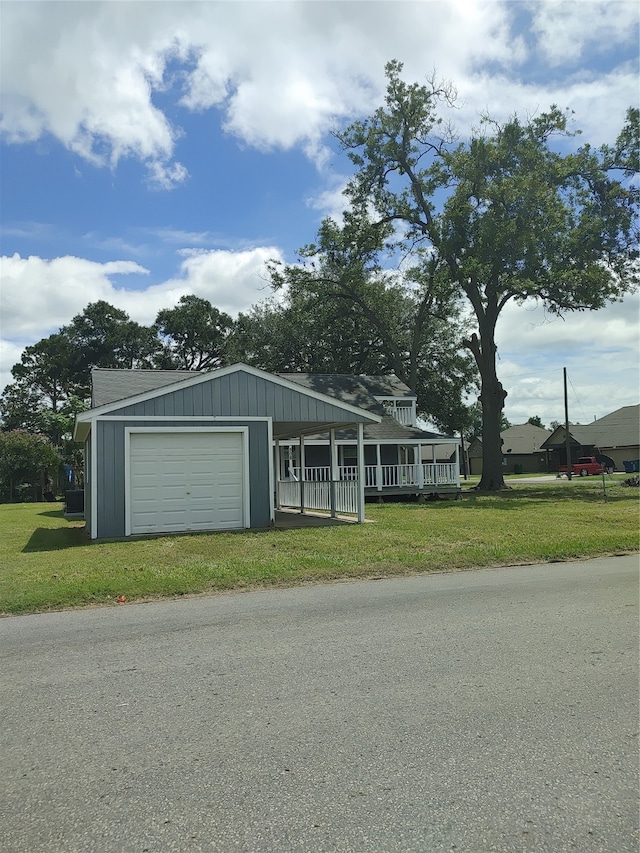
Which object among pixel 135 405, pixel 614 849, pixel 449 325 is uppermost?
pixel 449 325

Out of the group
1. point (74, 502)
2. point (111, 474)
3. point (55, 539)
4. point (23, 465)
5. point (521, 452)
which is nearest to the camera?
point (111, 474)

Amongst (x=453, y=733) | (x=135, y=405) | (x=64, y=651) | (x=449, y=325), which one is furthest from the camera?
(x=449, y=325)

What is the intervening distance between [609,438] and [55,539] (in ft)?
184

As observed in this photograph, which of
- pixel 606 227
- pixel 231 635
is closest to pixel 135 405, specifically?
pixel 231 635

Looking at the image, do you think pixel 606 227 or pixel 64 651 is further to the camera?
pixel 606 227

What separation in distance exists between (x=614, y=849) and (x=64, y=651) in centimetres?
449

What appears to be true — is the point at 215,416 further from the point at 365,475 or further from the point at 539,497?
the point at 539,497

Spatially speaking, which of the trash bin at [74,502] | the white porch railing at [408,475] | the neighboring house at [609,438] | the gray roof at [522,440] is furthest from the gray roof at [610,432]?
the trash bin at [74,502]

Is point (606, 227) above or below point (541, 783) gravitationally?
above

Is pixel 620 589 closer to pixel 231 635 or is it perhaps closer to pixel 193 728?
pixel 231 635

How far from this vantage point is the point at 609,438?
6150cm

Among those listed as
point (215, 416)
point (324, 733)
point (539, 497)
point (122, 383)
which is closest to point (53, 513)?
point (122, 383)

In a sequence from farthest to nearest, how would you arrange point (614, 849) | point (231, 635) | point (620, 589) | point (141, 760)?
point (620, 589) → point (231, 635) → point (141, 760) → point (614, 849)

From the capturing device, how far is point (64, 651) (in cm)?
582
